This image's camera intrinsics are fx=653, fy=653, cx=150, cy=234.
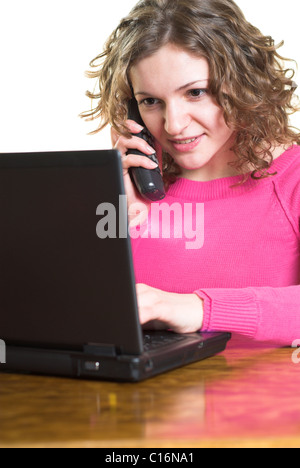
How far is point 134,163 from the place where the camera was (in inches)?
62.0

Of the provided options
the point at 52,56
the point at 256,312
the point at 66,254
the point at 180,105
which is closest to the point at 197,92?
the point at 180,105

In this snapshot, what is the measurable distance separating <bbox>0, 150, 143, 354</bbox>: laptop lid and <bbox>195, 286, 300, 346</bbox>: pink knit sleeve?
0.87 ft

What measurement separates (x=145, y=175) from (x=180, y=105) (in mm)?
210

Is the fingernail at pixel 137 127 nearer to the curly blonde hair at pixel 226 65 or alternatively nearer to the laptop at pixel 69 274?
the curly blonde hair at pixel 226 65

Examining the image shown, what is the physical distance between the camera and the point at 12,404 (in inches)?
32.5

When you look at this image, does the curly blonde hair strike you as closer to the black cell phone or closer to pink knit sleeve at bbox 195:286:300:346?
the black cell phone

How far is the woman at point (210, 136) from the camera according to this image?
4.74 ft

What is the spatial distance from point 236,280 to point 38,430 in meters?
0.92

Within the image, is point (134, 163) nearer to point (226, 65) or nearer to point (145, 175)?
point (145, 175)

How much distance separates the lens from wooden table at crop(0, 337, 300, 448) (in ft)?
2.26

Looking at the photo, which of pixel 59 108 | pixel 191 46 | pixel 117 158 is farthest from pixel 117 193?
pixel 59 108

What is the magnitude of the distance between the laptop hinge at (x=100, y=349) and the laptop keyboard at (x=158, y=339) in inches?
2.4
